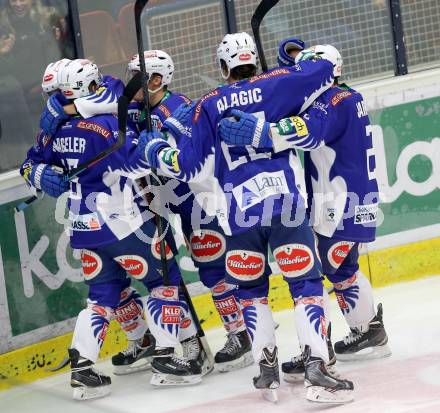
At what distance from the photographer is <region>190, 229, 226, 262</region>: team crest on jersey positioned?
19.2 ft

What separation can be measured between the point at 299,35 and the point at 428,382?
2.48 metres

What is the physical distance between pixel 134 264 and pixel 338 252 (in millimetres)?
885

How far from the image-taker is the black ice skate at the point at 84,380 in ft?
18.2

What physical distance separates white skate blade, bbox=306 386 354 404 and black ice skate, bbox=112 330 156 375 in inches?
45.9

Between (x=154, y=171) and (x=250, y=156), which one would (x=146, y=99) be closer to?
(x=154, y=171)

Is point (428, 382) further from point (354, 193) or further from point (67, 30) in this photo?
point (67, 30)

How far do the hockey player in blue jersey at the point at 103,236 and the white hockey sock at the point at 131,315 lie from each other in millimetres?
167

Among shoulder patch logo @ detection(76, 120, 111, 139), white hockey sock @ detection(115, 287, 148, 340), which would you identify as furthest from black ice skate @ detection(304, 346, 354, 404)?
shoulder patch logo @ detection(76, 120, 111, 139)

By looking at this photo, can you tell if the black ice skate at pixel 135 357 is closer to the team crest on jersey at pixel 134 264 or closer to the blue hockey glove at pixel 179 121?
the team crest on jersey at pixel 134 264

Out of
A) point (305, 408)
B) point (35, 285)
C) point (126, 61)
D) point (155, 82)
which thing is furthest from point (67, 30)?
point (305, 408)

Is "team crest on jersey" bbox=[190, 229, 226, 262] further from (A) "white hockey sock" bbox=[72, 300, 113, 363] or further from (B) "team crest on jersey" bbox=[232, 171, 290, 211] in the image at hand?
(B) "team crest on jersey" bbox=[232, 171, 290, 211]

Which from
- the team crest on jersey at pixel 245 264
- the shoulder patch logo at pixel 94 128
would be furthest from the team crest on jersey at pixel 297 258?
the shoulder patch logo at pixel 94 128

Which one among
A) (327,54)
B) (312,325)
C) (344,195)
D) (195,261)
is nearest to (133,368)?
(195,261)

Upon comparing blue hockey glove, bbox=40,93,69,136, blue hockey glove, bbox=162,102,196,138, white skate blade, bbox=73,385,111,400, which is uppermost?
blue hockey glove, bbox=40,93,69,136
